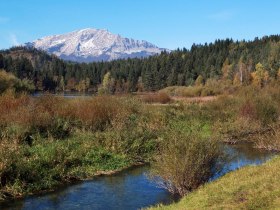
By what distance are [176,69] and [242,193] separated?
140m

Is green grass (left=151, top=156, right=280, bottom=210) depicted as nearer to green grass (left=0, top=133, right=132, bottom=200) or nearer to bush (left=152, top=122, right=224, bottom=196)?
bush (left=152, top=122, right=224, bottom=196)

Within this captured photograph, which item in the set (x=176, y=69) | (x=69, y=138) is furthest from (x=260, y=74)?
(x=69, y=138)

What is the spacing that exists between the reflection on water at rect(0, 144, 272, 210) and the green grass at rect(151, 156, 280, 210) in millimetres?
3141

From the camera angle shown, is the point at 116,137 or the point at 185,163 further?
the point at 116,137

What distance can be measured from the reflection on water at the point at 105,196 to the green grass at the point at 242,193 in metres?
3.14

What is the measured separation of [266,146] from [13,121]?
1500 cm

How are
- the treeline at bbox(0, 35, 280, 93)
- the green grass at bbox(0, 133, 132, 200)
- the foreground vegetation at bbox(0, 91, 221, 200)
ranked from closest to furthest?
1. the green grass at bbox(0, 133, 132, 200)
2. the foreground vegetation at bbox(0, 91, 221, 200)
3. the treeline at bbox(0, 35, 280, 93)

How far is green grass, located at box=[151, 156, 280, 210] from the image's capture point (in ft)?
34.8

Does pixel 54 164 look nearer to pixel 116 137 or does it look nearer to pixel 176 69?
pixel 116 137

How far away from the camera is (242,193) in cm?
1154

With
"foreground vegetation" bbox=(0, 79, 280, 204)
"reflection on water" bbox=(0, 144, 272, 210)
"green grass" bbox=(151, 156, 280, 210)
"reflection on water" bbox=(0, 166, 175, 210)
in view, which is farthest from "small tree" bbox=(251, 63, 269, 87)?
"green grass" bbox=(151, 156, 280, 210)

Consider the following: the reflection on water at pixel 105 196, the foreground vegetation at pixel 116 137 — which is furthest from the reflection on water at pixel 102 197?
the foreground vegetation at pixel 116 137

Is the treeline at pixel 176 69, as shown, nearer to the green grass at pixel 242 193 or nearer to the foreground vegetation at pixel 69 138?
the foreground vegetation at pixel 69 138

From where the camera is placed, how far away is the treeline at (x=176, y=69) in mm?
124125
